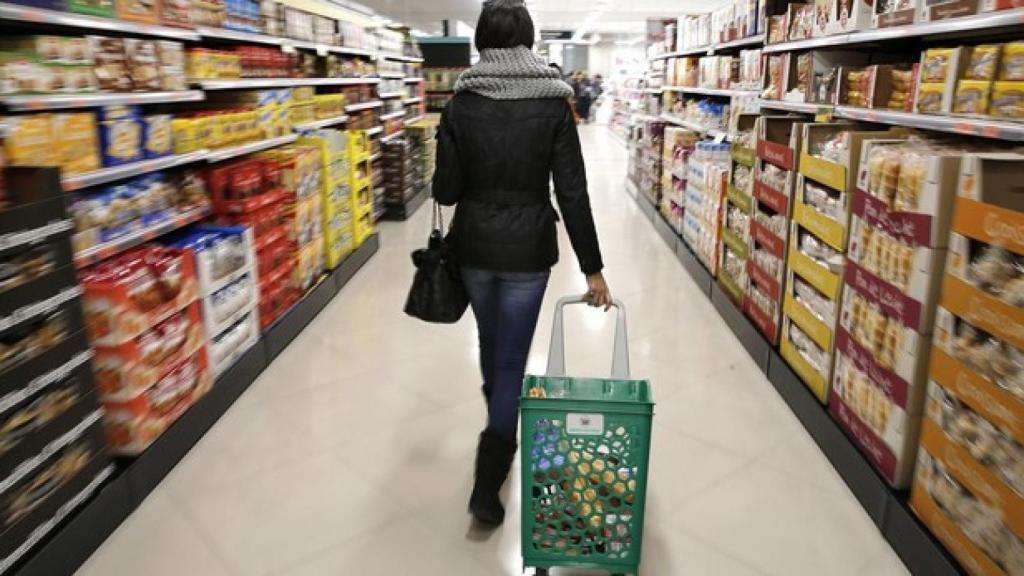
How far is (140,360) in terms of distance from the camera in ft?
8.79

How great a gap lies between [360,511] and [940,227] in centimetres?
219

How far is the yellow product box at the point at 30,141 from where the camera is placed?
7.48ft

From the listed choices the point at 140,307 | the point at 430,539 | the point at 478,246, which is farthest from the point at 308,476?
the point at 478,246

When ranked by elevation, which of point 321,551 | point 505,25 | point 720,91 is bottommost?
point 321,551

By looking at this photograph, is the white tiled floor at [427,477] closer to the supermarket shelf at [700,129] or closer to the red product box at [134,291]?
the red product box at [134,291]

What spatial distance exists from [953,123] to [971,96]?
108 mm

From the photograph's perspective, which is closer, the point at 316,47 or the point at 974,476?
the point at 974,476

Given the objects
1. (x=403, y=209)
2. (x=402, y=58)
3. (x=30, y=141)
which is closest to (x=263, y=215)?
(x=30, y=141)

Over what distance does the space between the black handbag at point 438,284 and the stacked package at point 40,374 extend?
1.12 metres

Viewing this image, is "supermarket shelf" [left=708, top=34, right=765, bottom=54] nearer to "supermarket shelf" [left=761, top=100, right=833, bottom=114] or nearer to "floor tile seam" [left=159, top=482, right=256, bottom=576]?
"supermarket shelf" [left=761, top=100, right=833, bottom=114]

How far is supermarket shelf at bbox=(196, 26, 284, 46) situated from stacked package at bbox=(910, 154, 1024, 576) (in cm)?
355

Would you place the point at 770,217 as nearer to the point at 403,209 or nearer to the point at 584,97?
the point at 403,209

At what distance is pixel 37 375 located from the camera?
6.94ft

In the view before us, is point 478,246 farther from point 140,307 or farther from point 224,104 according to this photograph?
point 224,104
